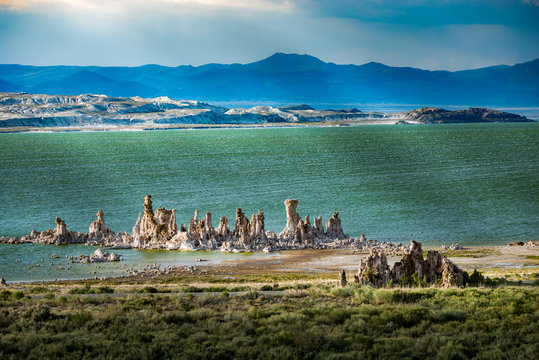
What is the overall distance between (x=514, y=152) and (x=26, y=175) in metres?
110

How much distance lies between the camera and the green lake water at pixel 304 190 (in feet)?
191

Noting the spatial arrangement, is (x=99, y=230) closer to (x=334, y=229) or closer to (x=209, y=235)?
(x=209, y=235)

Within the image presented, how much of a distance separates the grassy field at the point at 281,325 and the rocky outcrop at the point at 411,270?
246 centimetres

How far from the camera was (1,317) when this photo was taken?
19859mm

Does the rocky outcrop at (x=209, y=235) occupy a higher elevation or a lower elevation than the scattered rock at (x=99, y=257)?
higher

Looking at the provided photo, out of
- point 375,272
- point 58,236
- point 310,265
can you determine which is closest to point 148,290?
point 375,272

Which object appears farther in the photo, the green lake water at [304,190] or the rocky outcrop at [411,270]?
the green lake water at [304,190]

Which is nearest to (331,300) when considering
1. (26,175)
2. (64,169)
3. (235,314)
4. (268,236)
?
(235,314)

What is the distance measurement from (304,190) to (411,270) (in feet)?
168

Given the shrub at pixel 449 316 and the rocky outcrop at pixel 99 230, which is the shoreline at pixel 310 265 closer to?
the rocky outcrop at pixel 99 230

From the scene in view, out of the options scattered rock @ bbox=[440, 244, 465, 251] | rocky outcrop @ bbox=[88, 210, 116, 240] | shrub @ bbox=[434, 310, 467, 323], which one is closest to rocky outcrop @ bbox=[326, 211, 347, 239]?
scattered rock @ bbox=[440, 244, 465, 251]

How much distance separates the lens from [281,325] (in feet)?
62.4

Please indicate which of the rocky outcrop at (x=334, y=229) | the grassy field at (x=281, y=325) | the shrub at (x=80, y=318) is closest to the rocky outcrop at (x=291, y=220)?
the rocky outcrop at (x=334, y=229)

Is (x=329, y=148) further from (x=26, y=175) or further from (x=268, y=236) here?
(x=268, y=236)
